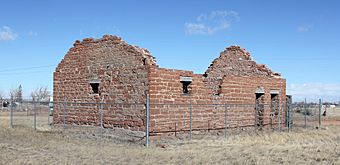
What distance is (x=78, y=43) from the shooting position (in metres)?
21.5

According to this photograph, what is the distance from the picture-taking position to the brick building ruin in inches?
693

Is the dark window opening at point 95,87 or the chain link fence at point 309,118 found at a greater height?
the dark window opening at point 95,87

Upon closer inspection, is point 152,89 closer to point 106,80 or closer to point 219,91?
point 106,80

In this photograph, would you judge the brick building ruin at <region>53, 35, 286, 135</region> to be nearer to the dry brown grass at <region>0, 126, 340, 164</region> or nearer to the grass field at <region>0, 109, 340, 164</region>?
the grass field at <region>0, 109, 340, 164</region>

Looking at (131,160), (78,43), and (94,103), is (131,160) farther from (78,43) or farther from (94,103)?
(78,43)

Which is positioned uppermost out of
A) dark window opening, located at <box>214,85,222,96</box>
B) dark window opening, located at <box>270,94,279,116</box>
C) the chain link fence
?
dark window opening, located at <box>214,85,222,96</box>

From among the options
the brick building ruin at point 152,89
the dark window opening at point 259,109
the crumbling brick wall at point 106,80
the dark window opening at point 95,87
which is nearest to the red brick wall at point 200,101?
→ the brick building ruin at point 152,89

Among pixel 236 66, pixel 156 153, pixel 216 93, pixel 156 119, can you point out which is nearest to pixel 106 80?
pixel 156 119

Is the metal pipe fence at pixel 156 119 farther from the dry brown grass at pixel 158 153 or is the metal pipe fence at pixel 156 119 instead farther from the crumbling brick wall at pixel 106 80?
the dry brown grass at pixel 158 153

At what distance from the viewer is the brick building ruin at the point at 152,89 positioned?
17.6m

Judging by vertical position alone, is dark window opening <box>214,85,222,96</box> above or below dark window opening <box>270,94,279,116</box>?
above

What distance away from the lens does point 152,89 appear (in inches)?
677

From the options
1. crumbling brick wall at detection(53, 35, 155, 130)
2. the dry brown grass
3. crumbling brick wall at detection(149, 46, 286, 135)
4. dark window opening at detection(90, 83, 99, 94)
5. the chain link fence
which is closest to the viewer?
the dry brown grass

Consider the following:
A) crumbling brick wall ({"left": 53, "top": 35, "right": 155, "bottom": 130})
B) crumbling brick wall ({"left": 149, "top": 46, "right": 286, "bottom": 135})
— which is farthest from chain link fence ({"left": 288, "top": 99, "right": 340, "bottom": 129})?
crumbling brick wall ({"left": 53, "top": 35, "right": 155, "bottom": 130})
